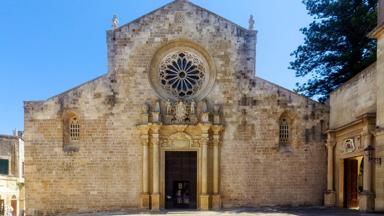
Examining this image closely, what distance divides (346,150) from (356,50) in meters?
8.13

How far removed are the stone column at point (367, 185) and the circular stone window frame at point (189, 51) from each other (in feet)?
25.2

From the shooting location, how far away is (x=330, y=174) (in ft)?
66.3

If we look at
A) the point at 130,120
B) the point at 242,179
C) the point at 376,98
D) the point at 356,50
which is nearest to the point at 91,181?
the point at 130,120

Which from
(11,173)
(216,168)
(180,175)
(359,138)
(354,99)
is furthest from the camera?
(11,173)

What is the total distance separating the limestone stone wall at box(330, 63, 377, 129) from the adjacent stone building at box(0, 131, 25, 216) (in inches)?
1003

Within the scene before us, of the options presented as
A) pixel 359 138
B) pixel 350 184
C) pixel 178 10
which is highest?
pixel 178 10

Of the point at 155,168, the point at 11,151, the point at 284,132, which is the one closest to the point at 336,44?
the point at 284,132

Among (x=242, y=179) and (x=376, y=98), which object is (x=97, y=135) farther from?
A: (x=376, y=98)

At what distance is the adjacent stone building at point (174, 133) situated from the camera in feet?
66.9

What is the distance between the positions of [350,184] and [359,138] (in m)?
3.56

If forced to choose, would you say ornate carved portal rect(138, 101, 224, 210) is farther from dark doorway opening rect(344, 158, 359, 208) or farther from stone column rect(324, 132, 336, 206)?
→ dark doorway opening rect(344, 158, 359, 208)

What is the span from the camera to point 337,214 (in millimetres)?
16375

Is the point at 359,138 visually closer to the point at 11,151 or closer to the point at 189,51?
the point at 189,51

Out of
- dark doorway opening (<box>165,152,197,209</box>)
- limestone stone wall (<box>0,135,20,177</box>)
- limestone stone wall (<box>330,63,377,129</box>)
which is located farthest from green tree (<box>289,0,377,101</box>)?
limestone stone wall (<box>0,135,20,177</box>)
